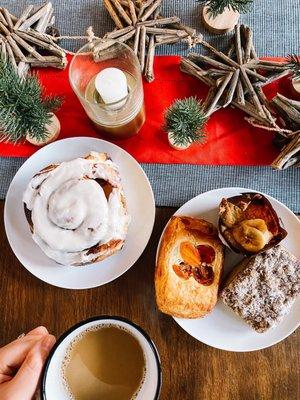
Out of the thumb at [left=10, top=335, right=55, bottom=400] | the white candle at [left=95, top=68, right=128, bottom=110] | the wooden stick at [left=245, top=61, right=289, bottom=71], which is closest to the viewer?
the thumb at [left=10, top=335, right=55, bottom=400]

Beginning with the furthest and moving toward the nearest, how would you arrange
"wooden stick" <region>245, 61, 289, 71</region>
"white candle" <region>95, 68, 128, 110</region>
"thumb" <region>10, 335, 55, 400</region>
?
"wooden stick" <region>245, 61, 289, 71</region>, "white candle" <region>95, 68, 128, 110</region>, "thumb" <region>10, 335, 55, 400</region>

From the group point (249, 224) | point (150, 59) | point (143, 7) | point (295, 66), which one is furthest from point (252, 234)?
point (143, 7)

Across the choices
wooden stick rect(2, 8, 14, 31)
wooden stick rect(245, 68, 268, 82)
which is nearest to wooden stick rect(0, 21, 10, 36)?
wooden stick rect(2, 8, 14, 31)

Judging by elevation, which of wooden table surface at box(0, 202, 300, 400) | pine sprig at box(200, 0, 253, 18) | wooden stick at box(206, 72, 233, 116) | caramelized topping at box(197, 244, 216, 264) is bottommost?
wooden table surface at box(0, 202, 300, 400)

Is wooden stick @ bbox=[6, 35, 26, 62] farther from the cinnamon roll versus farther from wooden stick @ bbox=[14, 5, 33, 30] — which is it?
the cinnamon roll

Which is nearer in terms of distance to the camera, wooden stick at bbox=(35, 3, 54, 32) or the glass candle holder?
the glass candle holder

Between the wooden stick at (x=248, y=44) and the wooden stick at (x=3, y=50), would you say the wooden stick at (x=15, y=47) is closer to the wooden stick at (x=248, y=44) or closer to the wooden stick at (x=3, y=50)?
the wooden stick at (x=3, y=50)

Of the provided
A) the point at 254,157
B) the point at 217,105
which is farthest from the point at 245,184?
the point at 217,105
